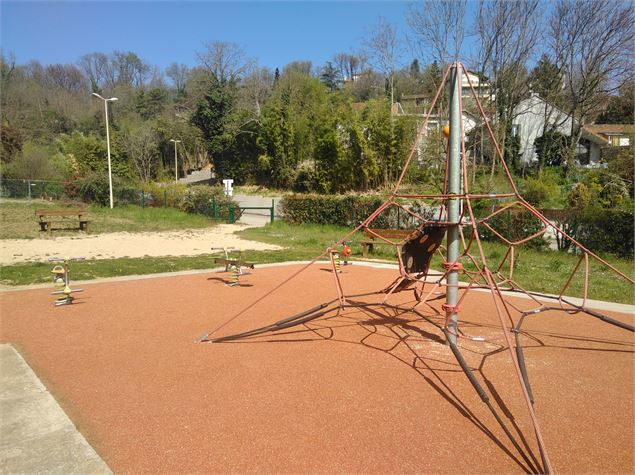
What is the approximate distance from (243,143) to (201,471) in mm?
43627

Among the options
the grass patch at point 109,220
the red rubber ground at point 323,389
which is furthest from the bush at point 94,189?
the red rubber ground at point 323,389

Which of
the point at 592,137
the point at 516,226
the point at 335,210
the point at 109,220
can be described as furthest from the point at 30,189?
the point at 592,137

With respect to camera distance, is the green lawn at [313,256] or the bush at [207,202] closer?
the green lawn at [313,256]

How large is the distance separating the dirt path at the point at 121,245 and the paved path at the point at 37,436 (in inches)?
315

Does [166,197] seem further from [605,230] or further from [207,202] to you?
[605,230]

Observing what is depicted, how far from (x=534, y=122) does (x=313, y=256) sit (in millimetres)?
31752

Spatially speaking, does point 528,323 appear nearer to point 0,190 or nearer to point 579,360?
point 579,360

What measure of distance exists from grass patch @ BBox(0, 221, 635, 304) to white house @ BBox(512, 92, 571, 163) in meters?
24.5

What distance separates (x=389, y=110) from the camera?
30.3 meters

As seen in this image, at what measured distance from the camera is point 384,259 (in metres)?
12.6

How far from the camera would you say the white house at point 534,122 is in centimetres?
3466

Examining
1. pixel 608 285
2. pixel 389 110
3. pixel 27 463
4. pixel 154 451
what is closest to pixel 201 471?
pixel 154 451

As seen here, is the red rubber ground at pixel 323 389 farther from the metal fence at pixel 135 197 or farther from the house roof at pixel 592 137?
the house roof at pixel 592 137

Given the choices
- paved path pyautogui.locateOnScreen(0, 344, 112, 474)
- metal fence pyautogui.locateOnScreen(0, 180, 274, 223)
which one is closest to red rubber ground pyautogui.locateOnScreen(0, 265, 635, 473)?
paved path pyautogui.locateOnScreen(0, 344, 112, 474)
